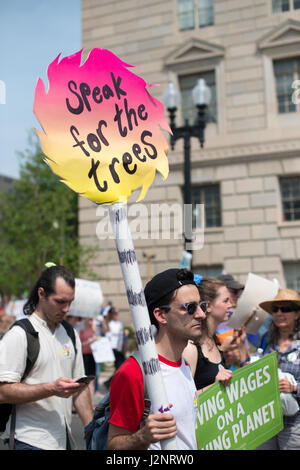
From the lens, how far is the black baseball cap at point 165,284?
2508 mm

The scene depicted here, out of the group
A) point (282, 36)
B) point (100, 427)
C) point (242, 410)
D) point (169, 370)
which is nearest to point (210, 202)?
point (282, 36)

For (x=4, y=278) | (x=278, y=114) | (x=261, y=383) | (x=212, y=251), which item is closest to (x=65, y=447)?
(x=261, y=383)

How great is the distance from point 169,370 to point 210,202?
53.7 feet

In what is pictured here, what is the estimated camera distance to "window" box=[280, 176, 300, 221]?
1759 cm

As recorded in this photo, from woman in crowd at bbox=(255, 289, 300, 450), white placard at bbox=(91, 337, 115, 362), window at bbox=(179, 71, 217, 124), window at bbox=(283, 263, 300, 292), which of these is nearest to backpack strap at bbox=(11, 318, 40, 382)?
woman in crowd at bbox=(255, 289, 300, 450)

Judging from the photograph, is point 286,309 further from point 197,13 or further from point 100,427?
point 197,13

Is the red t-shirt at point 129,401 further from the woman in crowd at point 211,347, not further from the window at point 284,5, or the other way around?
the window at point 284,5

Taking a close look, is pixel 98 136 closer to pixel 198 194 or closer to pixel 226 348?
pixel 226 348

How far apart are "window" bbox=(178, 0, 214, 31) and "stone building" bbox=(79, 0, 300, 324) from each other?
37 millimetres

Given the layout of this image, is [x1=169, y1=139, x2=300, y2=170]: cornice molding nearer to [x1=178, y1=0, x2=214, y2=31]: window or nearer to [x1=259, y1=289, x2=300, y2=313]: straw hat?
[x1=178, y1=0, x2=214, y2=31]: window

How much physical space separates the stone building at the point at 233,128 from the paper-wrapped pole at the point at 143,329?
14830 millimetres

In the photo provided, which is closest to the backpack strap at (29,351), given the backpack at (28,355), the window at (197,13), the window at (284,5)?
the backpack at (28,355)

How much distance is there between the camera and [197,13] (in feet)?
60.8

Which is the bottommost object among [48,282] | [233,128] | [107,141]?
[48,282]
